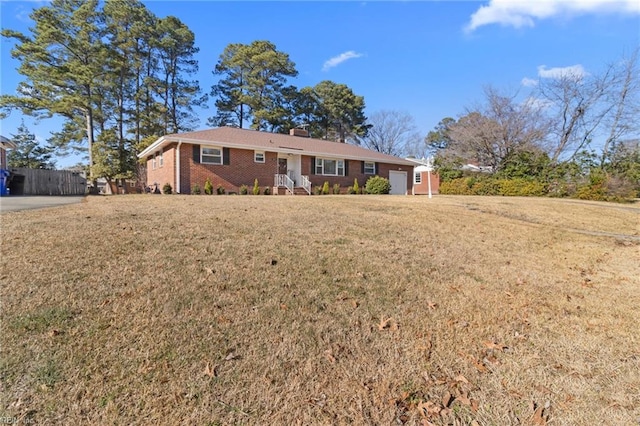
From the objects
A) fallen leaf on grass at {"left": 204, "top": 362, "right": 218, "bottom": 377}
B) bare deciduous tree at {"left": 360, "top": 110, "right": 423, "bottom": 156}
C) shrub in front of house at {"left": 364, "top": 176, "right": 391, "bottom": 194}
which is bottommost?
fallen leaf on grass at {"left": 204, "top": 362, "right": 218, "bottom": 377}

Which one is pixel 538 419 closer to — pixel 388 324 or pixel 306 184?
pixel 388 324

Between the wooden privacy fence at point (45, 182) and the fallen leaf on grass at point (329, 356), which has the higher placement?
the wooden privacy fence at point (45, 182)

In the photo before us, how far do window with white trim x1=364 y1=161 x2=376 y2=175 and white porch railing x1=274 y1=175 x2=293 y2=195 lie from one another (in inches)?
264

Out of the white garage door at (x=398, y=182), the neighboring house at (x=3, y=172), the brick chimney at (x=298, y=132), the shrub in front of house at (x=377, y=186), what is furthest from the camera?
the white garage door at (x=398, y=182)

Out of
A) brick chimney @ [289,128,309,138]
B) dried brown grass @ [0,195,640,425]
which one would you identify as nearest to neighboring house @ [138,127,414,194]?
brick chimney @ [289,128,309,138]

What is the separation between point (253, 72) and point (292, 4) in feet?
83.0

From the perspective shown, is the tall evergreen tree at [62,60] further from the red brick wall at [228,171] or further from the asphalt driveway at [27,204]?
the asphalt driveway at [27,204]

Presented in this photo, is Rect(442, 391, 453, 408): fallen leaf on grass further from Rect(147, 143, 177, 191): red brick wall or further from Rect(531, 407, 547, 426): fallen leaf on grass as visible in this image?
Rect(147, 143, 177, 191): red brick wall

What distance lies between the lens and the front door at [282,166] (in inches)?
776

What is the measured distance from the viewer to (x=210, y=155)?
17125mm

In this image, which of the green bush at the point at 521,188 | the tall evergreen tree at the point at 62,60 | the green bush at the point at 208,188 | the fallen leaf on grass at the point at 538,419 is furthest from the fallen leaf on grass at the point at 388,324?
the tall evergreen tree at the point at 62,60

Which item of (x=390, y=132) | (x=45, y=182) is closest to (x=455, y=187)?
(x=390, y=132)

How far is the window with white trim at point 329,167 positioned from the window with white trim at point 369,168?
2.22 m

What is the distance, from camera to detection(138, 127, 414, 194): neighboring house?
16.5 metres
